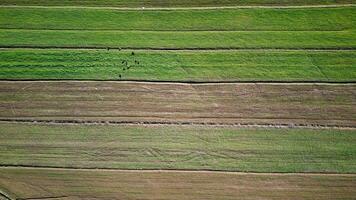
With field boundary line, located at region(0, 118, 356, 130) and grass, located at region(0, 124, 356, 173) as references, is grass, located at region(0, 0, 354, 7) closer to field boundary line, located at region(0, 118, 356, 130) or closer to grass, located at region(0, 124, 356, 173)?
field boundary line, located at region(0, 118, 356, 130)

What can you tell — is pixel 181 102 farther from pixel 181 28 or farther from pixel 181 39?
pixel 181 28

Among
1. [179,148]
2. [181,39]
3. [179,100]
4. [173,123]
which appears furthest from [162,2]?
[179,148]

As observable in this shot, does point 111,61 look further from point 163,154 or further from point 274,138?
point 274,138

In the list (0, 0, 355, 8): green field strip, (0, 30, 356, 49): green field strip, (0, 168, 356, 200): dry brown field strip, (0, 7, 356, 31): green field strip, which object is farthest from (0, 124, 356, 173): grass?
(0, 0, 355, 8): green field strip

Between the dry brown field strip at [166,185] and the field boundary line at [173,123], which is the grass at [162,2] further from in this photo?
the dry brown field strip at [166,185]

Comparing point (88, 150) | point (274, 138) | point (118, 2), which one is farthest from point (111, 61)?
point (274, 138)

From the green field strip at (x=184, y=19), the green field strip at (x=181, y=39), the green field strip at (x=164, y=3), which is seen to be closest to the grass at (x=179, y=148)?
the green field strip at (x=181, y=39)
